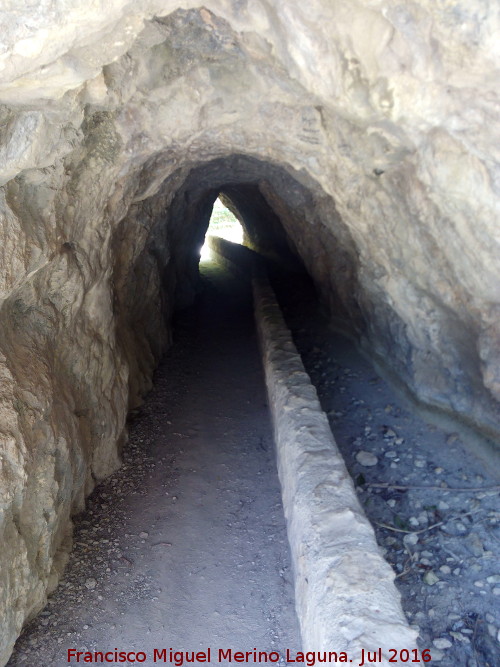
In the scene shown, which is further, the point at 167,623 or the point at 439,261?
the point at 439,261

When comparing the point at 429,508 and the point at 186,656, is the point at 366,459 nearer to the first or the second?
the point at 429,508

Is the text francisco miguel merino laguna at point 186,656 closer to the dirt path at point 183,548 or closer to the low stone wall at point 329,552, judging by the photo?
the dirt path at point 183,548

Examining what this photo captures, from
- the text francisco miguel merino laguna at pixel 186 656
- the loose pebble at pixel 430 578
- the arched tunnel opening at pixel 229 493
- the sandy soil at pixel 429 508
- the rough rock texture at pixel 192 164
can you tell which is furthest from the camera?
the loose pebble at pixel 430 578

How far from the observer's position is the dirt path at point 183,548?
3.43m

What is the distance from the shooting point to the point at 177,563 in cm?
403

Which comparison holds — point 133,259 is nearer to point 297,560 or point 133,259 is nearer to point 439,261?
point 439,261

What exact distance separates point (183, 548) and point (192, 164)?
4384 mm

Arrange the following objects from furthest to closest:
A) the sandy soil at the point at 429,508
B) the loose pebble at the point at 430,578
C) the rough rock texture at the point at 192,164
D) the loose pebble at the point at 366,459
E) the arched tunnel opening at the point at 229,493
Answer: the loose pebble at the point at 366,459 → the loose pebble at the point at 430,578 → the arched tunnel opening at the point at 229,493 → the sandy soil at the point at 429,508 → the rough rock texture at the point at 192,164

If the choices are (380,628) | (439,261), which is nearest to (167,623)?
(380,628)

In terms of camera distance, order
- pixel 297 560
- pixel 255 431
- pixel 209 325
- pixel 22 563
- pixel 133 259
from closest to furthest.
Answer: pixel 22 563
pixel 297 560
pixel 255 431
pixel 133 259
pixel 209 325

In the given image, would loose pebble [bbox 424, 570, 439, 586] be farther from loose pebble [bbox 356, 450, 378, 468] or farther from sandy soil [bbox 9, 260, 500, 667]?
loose pebble [bbox 356, 450, 378, 468]

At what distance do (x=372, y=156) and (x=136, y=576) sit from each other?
3.65 m

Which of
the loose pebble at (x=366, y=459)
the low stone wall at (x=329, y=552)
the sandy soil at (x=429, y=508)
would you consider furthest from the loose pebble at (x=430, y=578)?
the loose pebble at (x=366, y=459)

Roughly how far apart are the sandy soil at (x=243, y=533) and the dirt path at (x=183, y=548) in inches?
0.4
